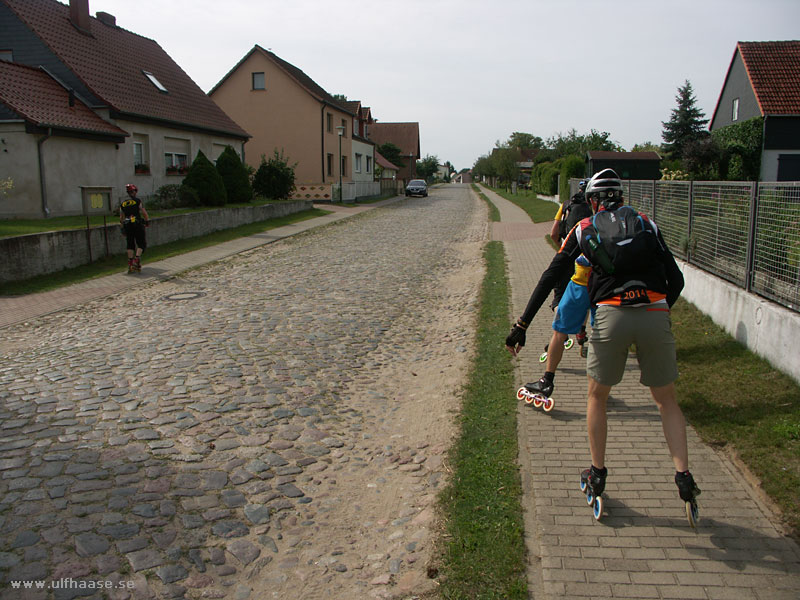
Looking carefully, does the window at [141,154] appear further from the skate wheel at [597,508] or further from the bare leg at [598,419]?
the skate wheel at [597,508]

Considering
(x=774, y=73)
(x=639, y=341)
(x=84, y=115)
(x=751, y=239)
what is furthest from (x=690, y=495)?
(x=774, y=73)

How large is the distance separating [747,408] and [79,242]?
12.9 metres

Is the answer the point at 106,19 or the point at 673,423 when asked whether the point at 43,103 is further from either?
the point at 673,423

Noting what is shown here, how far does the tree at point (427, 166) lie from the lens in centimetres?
11044

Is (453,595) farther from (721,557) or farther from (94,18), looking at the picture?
(94,18)

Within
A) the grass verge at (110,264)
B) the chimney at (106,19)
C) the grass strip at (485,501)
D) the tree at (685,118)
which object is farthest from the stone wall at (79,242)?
the tree at (685,118)

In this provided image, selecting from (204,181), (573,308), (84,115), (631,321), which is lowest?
(573,308)

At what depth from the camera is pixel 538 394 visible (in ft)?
17.8

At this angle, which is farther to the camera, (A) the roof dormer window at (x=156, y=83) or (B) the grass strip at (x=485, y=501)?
(A) the roof dormer window at (x=156, y=83)

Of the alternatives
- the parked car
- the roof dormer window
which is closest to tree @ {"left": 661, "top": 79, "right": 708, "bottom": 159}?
the parked car

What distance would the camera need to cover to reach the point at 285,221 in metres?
25.3

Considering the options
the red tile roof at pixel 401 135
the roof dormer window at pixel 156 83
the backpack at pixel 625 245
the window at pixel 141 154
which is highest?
the red tile roof at pixel 401 135

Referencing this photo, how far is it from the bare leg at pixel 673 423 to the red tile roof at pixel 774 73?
35605 millimetres

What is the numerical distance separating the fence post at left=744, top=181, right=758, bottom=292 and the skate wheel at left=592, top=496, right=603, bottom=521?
4.31 m
